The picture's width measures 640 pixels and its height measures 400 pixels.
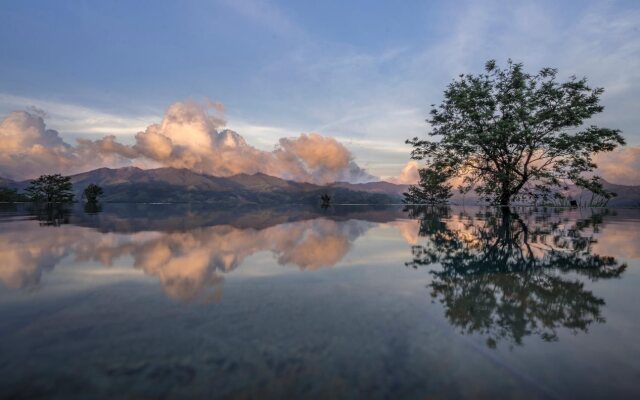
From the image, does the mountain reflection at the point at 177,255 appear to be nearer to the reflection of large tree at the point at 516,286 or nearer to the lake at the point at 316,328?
the lake at the point at 316,328

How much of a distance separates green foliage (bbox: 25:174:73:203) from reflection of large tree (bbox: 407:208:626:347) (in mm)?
119567

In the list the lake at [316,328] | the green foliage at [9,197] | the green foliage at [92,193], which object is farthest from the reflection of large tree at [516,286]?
→ the green foliage at [9,197]

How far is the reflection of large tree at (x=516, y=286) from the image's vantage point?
414 centimetres

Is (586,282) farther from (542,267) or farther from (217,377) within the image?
(217,377)

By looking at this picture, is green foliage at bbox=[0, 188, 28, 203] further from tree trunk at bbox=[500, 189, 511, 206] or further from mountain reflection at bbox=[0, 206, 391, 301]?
tree trunk at bbox=[500, 189, 511, 206]

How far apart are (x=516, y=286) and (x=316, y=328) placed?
3.67 metres

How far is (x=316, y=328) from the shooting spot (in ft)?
13.0

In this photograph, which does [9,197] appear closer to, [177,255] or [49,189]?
[49,189]

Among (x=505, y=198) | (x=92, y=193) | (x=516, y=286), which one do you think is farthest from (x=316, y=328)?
(x=92, y=193)

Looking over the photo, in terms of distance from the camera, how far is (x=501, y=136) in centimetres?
2980

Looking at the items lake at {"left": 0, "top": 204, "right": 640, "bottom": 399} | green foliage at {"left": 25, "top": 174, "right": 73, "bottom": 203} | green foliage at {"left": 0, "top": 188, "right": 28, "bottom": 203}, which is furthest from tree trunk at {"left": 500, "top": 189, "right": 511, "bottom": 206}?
green foliage at {"left": 0, "top": 188, "right": 28, "bottom": 203}

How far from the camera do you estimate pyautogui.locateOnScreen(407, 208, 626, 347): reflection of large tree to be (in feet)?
13.6

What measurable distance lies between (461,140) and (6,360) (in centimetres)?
3312

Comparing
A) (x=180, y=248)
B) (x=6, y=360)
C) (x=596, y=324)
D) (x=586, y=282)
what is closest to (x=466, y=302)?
(x=596, y=324)
